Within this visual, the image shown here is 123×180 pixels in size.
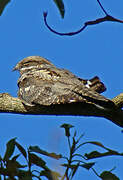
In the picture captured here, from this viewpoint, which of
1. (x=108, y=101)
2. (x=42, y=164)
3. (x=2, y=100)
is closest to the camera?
(x=42, y=164)

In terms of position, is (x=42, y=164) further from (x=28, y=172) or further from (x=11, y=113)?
(x=11, y=113)

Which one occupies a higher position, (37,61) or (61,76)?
(37,61)

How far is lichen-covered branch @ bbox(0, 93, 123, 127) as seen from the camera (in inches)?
124

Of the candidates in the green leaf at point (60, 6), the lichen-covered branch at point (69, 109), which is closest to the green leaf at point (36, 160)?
the green leaf at point (60, 6)

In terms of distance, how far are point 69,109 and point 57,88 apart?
0.70 meters

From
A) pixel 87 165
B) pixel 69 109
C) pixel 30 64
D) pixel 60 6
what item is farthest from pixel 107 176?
pixel 30 64

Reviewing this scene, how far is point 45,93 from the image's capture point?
14.8ft

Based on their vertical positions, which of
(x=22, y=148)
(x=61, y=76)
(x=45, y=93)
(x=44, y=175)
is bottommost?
(x=44, y=175)

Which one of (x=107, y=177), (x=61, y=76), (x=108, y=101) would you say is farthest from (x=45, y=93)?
(x=107, y=177)

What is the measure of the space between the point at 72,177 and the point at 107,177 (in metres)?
0.25

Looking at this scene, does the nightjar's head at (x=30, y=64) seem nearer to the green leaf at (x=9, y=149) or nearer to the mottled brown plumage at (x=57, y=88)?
the mottled brown plumage at (x=57, y=88)

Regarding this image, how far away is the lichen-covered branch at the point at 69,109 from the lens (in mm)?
3160

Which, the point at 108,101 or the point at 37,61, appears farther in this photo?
the point at 37,61

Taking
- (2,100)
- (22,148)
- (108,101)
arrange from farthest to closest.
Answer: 1. (2,100)
2. (108,101)
3. (22,148)
